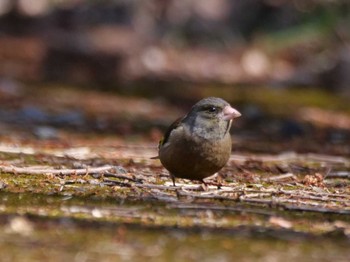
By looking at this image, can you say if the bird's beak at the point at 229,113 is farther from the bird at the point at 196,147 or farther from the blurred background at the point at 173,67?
the blurred background at the point at 173,67

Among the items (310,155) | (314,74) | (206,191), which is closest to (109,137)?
(310,155)

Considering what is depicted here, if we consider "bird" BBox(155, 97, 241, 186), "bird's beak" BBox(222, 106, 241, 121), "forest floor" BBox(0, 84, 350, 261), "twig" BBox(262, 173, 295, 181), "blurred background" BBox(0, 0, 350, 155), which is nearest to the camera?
"forest floor" BBox(0, 84, 350, 261)

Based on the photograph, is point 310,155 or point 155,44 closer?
point 310,155

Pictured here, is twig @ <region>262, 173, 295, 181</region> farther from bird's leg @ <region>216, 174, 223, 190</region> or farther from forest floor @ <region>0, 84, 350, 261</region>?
bird's leg @ <region>216, 174, 223, 190</region>

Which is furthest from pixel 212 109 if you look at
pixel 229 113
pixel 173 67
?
pixel 173 67

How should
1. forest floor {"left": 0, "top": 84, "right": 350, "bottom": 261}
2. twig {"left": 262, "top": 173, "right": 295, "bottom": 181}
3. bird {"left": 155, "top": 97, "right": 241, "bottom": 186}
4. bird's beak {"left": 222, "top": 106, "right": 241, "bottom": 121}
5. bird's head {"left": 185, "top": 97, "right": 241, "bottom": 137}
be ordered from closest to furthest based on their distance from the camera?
forest floor {"left": 0, "top": 84, "right": 350, "bottom": 261}
bird {"left": 155, "top": 97, "right": 241, "bottom": 186}
bird's head {"left": 185, "top": 97, "right": 241, "bottom": 137}
bird's beak {"left": 222, "top": 106, "right": 241, "bottom": 121}
twig {"left": 262, "top": 173, "right": 295, "bottom": 181}

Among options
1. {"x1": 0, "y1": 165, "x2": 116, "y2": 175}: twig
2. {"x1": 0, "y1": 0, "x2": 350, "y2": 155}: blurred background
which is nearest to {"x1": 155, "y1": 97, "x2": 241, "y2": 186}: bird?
{"x1": 0, "y1": 165, "x2": 116, "y2": 175}: twig

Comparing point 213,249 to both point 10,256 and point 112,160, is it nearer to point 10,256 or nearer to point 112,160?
point 10,256
